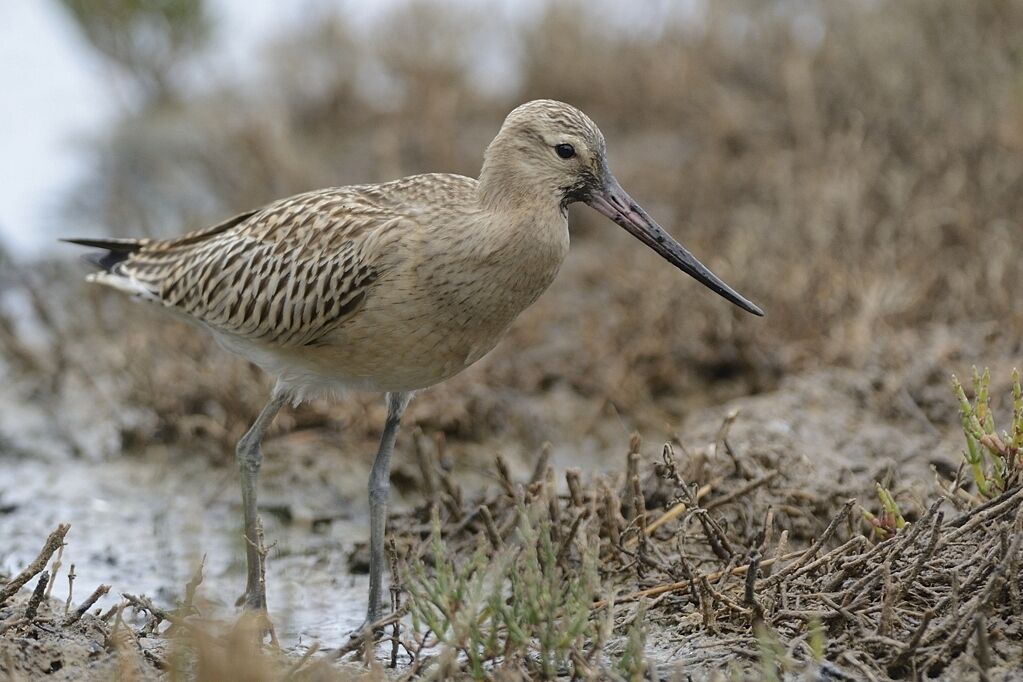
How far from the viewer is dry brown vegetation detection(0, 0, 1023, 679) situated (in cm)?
410

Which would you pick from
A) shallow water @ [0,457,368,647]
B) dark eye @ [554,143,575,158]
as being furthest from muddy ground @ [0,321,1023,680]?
dark eye @ [554,143,575,158]

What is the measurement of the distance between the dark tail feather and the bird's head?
2032 millimetres

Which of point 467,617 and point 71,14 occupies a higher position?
point 71,14

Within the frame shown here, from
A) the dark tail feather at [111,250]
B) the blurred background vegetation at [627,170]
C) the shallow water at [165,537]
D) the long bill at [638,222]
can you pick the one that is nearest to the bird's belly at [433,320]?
the long bill at [638,222]

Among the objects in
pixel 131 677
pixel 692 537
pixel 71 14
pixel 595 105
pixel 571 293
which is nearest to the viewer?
pixel 131 677

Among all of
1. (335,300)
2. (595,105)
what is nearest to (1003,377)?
(335,300)

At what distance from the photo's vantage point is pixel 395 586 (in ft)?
13.8

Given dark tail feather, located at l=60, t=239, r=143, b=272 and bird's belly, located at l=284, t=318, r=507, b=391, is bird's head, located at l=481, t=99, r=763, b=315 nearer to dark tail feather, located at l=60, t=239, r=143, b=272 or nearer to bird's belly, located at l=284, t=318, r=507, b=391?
bird's belly, located at l=284, t=318, r=507, b=391

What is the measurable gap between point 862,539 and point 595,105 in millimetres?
6307

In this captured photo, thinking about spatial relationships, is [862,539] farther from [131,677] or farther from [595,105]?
[595,105]

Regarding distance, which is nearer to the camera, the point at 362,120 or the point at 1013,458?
the point at 1013,458

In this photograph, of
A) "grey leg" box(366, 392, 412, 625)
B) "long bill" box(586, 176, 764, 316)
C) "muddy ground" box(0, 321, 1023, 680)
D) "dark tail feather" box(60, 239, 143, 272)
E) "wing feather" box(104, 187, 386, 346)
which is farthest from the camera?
"dark tail feather" box(60, 239, 143, 272)

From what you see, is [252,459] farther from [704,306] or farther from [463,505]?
[704,306]

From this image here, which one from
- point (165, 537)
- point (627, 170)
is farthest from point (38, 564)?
point (627, 170)
